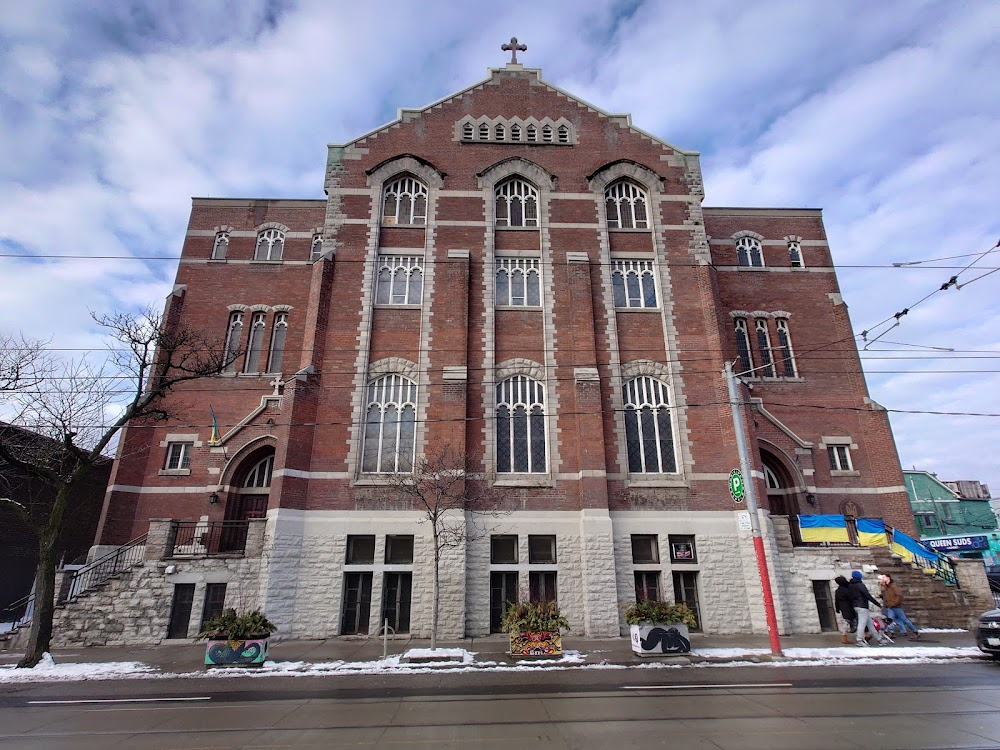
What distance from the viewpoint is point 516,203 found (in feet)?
73.4

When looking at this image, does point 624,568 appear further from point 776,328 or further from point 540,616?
point 776,328

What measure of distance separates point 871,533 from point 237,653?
20.0m

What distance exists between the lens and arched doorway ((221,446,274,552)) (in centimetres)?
2003

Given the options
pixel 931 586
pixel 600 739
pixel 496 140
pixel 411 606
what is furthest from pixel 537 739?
pixel 496 140

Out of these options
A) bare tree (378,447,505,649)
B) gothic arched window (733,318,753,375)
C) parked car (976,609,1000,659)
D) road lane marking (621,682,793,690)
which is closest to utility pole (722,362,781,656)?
road lane marking (621,682,793,690)

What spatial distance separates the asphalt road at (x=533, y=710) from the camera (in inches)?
283

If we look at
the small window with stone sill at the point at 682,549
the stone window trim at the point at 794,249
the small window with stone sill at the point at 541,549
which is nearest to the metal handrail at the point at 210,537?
the small window with stone sill at the point at 541,549

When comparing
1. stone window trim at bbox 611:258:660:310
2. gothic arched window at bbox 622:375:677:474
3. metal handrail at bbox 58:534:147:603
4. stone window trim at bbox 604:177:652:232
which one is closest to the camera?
metal handrail at bbox 58:534:147:603

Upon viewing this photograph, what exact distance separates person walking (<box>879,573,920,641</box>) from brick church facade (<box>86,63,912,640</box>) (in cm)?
157

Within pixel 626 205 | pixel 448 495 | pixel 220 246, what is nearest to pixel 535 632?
pixel 448 495

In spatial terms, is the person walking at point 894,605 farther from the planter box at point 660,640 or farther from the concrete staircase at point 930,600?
the planter box at point 660,640

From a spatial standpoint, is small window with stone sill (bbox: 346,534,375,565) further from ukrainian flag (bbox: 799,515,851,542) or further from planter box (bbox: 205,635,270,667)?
ukrainian flag (bbox: 799,515,851,542)

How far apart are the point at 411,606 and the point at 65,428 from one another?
11.0 m

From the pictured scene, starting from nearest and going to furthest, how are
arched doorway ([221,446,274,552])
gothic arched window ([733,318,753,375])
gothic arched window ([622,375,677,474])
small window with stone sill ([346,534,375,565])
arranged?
small window with stone sill ([346,534,375,565]) < gothic arched window ([622,375,677,474]) < arched doorway ([221,446,274,552]) < gothic arched window ([733,318,753,375])
